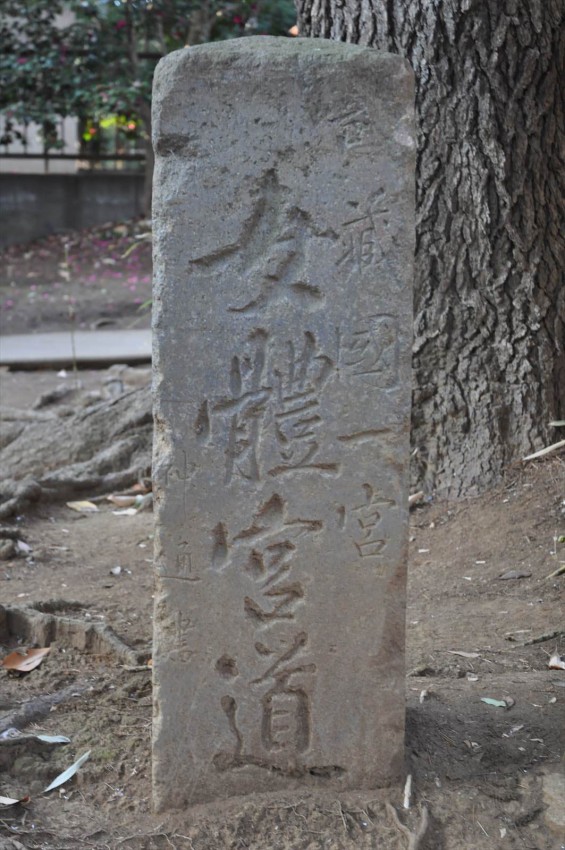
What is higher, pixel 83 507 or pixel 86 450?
pixel 86 450

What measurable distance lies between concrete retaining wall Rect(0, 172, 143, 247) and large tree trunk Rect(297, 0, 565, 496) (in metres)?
9.85

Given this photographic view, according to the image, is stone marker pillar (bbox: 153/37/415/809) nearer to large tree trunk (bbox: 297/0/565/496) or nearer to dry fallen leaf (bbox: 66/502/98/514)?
large tree trunk (bbox: 297/0/565/496)

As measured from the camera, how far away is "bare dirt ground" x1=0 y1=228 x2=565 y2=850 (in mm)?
2701

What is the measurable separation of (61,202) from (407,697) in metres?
12.2

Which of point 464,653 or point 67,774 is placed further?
point 464,653

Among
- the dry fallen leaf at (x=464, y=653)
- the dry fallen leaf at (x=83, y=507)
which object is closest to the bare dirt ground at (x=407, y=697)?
the dry fallen leaf at (x=464, y=653)

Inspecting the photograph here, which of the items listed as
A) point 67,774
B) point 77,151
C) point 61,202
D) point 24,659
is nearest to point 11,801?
point 67,774

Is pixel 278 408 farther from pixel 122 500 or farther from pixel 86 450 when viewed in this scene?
pixel 86 450

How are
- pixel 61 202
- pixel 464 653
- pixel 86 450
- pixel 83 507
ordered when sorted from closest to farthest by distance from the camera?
pixel 464 653
pixel 83 507
pixel 86 450
pixel 61 202

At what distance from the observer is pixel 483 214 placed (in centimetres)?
462

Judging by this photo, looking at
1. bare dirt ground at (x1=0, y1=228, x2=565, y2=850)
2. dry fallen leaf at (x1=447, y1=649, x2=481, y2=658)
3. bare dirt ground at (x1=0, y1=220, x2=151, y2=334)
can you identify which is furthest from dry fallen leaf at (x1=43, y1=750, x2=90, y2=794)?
bare dirt ground at (x1=0, y1=220, x2=151, y2=334)

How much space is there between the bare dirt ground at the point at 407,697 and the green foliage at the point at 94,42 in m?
8.61

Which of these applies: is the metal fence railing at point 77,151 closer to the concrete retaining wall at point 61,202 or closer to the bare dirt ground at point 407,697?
the concrete retaining wall at point 61,202

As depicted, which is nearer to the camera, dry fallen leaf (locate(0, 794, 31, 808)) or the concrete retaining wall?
dry fallen leaf (locate(0, 794, 31, 808))
